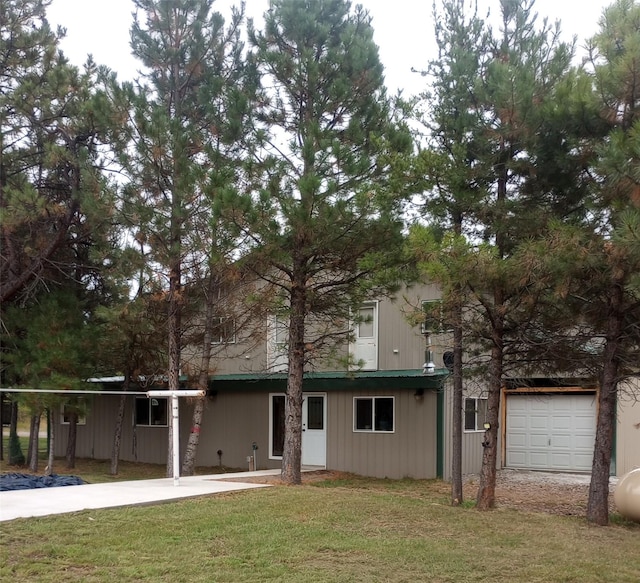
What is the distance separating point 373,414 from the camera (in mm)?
16969

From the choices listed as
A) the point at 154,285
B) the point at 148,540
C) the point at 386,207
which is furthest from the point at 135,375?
the point at 148,540

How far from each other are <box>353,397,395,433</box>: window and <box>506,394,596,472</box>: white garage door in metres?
3.20

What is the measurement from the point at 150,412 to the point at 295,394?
376 inches

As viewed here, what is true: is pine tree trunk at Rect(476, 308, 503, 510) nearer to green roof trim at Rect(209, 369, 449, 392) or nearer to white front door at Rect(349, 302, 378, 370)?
green roof trim at Rect(209, 369, 449, 392)

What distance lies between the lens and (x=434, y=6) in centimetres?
1157

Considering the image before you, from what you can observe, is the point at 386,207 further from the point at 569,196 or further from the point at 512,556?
the point at 512,556

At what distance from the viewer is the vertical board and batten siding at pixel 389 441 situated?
16031 millimetres

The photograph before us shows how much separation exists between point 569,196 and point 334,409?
910cm

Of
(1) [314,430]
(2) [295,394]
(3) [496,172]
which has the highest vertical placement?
(3) [496,172]

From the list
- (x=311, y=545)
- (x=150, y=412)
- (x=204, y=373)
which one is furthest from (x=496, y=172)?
(x=150, y=412)

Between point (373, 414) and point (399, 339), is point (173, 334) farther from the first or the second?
point (399, 339)

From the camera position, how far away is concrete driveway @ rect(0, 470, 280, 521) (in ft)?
28.8

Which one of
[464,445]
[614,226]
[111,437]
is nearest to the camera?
[614,226]

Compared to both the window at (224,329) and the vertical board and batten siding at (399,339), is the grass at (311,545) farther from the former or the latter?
the vertical board and batten siding at (399,339)
